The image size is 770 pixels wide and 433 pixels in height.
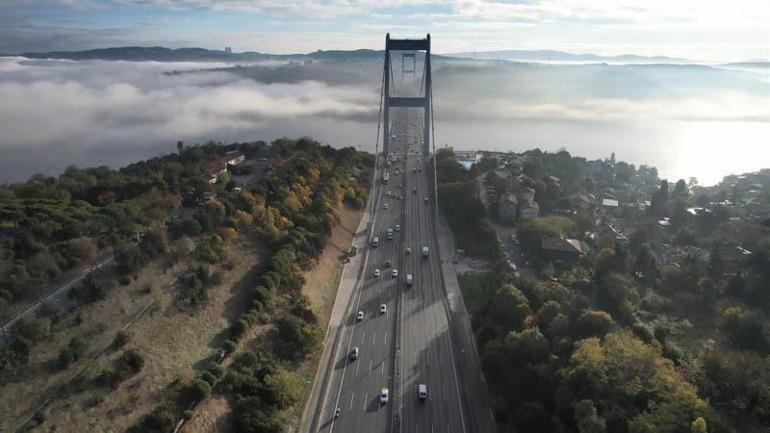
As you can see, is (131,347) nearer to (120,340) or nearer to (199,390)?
(120,340)

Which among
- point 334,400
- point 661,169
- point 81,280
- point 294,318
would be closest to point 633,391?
point 334,400

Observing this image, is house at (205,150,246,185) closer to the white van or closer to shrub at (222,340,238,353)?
shrub at (222,340,238,353)

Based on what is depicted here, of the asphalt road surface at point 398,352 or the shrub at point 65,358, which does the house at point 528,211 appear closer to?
the asphalt road surface at point 398,352

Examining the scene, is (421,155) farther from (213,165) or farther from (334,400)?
(334,400)

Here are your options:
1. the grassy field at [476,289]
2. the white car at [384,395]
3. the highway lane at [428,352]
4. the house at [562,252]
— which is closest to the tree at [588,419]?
the highway lane at [428,352]

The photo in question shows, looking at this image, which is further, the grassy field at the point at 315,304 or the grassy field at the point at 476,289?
the grassy field at the point at 476,289
